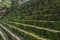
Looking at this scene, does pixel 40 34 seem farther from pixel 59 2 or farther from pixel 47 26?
pixel 59 2

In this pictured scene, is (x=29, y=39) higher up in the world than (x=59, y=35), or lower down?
lower down

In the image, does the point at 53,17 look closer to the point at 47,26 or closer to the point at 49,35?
the point at 47,26

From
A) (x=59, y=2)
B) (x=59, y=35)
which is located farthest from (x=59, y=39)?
(x=59, y=2)

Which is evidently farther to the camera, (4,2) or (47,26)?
(4,2)

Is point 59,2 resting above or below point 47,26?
above

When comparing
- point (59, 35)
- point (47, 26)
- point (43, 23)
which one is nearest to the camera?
point (59, 35)

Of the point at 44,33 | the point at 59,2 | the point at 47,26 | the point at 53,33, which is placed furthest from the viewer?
the point at 59,2

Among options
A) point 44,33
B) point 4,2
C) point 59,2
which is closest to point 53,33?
point 44,33

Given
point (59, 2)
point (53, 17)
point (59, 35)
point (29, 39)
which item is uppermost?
point (59, 2)

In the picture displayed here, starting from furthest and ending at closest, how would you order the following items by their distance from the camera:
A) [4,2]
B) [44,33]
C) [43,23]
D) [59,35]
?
[4,2] < [43,23] < [44,33] < [59,35]
